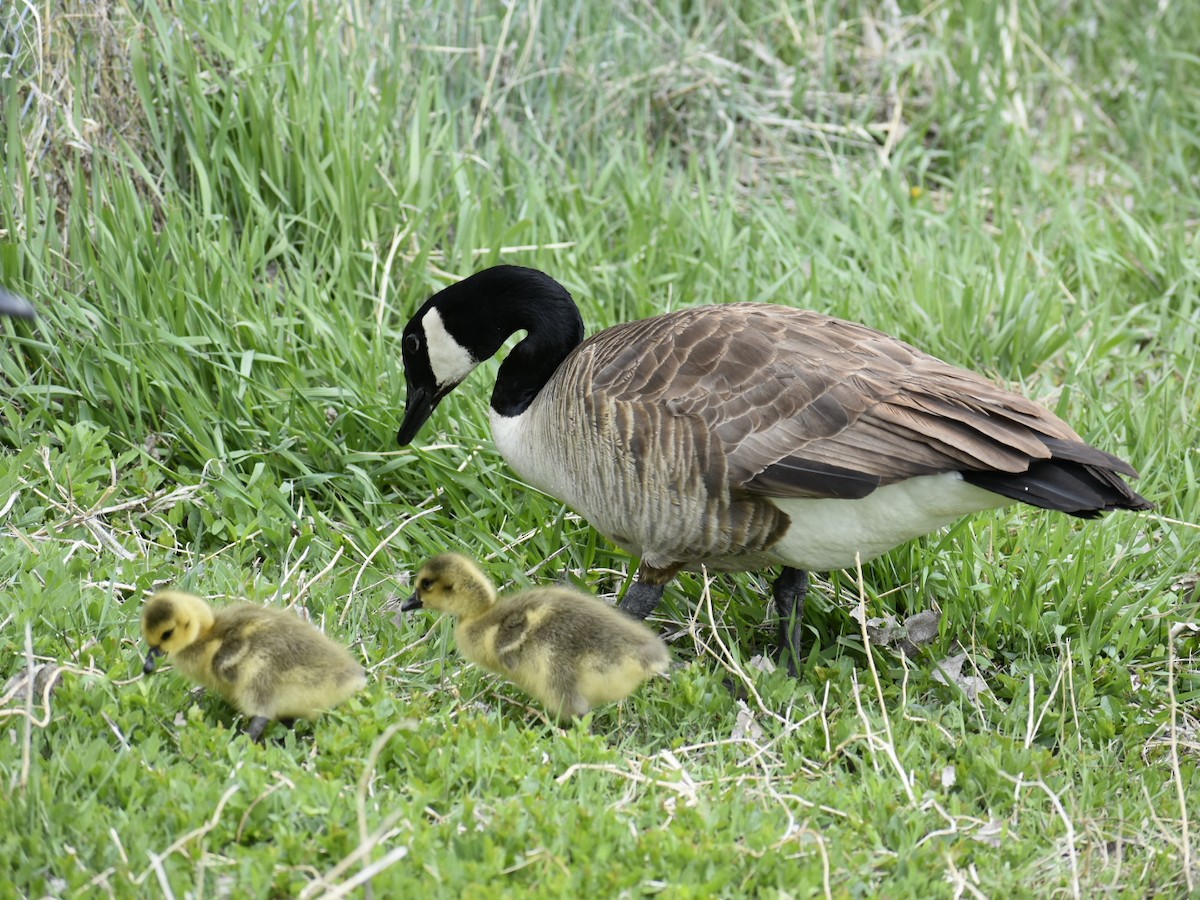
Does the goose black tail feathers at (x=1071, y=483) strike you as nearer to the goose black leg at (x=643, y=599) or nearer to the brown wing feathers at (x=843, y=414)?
the brown wing feathers at (x=843, y=414)

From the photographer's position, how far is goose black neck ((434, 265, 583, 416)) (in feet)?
15.5

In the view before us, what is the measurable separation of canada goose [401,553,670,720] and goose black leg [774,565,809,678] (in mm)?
740

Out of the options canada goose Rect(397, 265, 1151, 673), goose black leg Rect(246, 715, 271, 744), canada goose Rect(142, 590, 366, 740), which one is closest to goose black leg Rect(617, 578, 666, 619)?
canada goose Rect(397, 265, 1151, 673)

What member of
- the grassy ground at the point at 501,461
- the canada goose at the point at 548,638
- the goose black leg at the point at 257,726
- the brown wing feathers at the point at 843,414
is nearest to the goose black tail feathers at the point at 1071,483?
the brown wing feathers at the point at 843,414

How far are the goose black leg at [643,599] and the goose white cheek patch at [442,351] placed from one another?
1.11 metres

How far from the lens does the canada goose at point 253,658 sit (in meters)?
3.51

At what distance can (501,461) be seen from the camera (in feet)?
17.1

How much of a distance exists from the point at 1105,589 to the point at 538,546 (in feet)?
6.65

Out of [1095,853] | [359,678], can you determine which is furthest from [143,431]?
[1095,853]

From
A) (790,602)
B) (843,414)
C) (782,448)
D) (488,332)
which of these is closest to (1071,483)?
(843,414)

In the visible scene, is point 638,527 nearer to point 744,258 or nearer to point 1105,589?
point 1105,589

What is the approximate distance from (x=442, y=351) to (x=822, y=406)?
1.53 m

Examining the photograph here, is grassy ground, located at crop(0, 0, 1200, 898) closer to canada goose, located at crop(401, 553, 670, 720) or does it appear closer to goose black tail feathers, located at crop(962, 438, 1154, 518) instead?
canada goose, located at crop(401, 553, 670, 720)

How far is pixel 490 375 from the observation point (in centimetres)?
560
